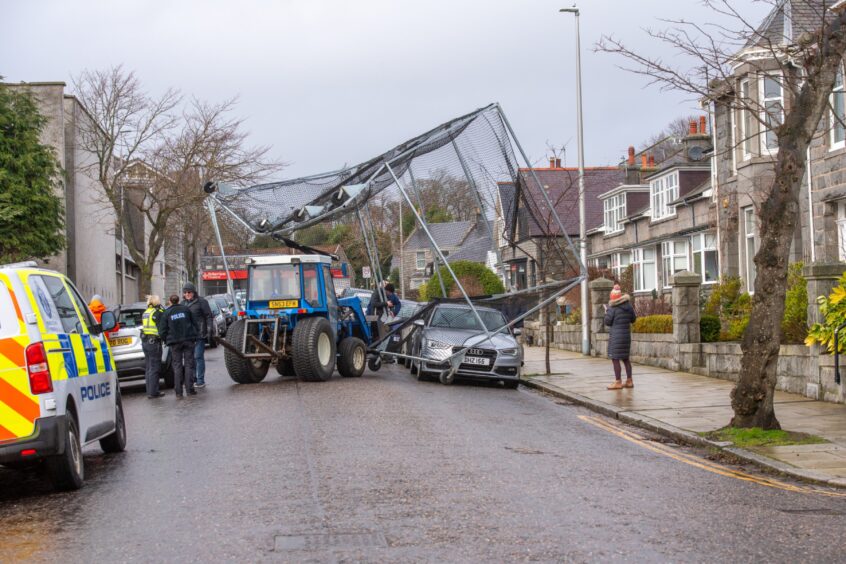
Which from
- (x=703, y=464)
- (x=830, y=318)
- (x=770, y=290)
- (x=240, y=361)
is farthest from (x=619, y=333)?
(x=703, y=464)

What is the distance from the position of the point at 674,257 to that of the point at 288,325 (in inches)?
910

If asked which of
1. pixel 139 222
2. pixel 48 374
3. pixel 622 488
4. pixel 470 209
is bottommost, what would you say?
pixel 622 488

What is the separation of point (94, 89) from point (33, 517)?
34.2 meters

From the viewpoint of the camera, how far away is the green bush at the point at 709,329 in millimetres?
19828

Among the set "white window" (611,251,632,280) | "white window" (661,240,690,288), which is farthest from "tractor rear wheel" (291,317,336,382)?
"white window" (611,251,632,280)

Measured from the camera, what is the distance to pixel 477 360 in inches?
749

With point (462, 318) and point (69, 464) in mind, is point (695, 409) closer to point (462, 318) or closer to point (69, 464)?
point (462, 318)

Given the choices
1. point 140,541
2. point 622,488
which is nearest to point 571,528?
point 622,488

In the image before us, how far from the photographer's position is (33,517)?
25.1ft

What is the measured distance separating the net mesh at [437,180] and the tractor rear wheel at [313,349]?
2192mm

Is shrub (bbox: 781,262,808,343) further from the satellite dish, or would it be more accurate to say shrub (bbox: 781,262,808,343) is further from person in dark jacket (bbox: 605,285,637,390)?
the satellite dish

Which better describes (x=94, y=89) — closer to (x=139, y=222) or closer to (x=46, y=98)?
(x=46, y=98)

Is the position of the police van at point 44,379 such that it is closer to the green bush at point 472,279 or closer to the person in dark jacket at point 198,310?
the person in dark jacket at point 198,310

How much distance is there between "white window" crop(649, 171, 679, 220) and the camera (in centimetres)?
3953
